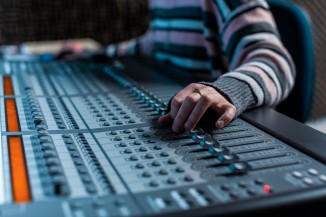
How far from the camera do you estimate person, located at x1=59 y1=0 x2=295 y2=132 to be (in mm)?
731

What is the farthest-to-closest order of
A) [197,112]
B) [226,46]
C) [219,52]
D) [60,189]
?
[219,52] → [226,46] → [197,112] → [60,189]

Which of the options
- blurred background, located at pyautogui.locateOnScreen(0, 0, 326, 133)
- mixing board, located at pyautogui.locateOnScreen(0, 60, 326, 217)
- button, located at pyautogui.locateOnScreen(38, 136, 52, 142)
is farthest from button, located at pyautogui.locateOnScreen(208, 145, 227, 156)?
blurred background, located at pyautogui.locateOnScreen(0, 0, 326, 133)

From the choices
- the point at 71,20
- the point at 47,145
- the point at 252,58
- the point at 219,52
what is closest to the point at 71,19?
the point at 71,20

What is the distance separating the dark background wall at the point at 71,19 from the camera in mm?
1353

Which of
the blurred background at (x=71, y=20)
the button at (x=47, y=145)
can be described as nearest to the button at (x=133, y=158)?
the button at (x=47, y=145)

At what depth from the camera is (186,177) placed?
0.52 m

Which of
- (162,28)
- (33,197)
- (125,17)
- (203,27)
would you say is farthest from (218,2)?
(33,197)

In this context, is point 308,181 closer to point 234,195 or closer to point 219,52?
point 234,195

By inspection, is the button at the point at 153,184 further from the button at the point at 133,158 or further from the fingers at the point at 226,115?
the fingers at the point at 226,115

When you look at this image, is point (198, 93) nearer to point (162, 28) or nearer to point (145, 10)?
point (162, 28)

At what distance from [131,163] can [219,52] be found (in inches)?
29.2

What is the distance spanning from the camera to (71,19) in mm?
1429

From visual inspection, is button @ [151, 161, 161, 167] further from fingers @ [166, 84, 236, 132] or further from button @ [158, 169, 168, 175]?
fingers @ [166, 84, 236, 132]

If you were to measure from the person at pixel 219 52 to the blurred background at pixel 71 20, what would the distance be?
1.9 inches
